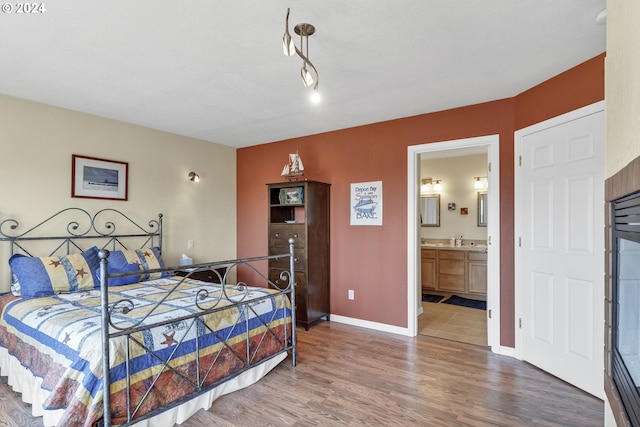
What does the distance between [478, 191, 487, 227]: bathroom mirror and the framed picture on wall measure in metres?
5.24

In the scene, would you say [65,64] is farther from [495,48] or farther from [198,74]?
[495,48]

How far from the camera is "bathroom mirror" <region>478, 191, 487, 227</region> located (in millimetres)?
5648

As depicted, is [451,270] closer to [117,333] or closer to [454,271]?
[454,271]

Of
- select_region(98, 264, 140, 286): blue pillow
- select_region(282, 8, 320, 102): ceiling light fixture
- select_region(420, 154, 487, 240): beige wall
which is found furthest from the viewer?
select_region(420, 154, 487, 240): beige wall

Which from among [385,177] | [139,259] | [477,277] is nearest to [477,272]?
[477,277]

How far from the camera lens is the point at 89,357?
177 centimetres

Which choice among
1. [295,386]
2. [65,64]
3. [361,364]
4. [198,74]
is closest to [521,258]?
[361,364]

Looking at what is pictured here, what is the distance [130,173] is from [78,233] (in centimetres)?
86

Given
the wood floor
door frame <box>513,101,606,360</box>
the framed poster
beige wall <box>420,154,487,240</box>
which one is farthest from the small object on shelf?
beige wall <box>420,154,487,240</box>

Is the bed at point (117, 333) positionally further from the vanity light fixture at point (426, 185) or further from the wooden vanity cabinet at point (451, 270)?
the vanity light fixture at point (426, 185)

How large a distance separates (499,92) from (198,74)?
2604mm

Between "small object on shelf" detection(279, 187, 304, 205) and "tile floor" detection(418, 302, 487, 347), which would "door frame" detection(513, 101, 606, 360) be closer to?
"tile floor" detection(418, 302, 487, 347)

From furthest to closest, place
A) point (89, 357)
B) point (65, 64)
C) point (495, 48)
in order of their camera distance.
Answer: point (65, 64) → point (495, 48) → point (89, 357)

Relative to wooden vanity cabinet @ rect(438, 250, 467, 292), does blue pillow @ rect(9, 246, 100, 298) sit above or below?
above
